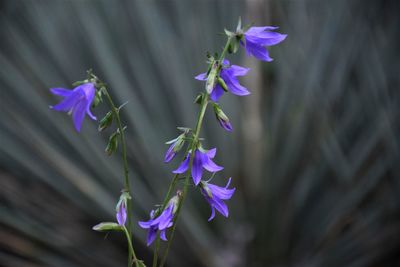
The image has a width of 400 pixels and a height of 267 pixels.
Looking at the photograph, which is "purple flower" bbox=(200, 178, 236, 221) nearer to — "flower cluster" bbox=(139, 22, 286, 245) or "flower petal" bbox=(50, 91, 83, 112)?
"flower cluster" bbox=(139, 22, 286, 245)

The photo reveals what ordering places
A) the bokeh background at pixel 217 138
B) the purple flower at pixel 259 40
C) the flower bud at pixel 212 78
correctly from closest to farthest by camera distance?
the flower bud at pixel 212 78 < the purple flower at pixel 259 40 < the bokeh background at pixel 217 138

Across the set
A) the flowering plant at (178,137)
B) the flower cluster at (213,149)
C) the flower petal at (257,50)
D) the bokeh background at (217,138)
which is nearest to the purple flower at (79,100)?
the flowering plant at (178,137)

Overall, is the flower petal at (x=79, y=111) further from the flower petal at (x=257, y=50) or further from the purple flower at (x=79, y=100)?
the flower petal at (x=257, y=50)

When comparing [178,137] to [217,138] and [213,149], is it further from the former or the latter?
[217,138]

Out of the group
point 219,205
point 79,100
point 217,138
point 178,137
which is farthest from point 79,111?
point 217,138

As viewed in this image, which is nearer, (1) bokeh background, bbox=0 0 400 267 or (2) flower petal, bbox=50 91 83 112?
(2) flower petal, bbox=50 91 83 112

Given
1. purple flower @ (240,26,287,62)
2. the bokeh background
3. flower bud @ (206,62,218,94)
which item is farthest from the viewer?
the bokeh background

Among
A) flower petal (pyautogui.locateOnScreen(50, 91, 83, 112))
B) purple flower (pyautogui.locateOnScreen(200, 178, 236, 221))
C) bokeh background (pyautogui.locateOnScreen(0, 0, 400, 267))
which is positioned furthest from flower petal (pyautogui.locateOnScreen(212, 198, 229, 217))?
bokeh background (pyautogui.locateOnScreen(0, 0, 400, 267))
